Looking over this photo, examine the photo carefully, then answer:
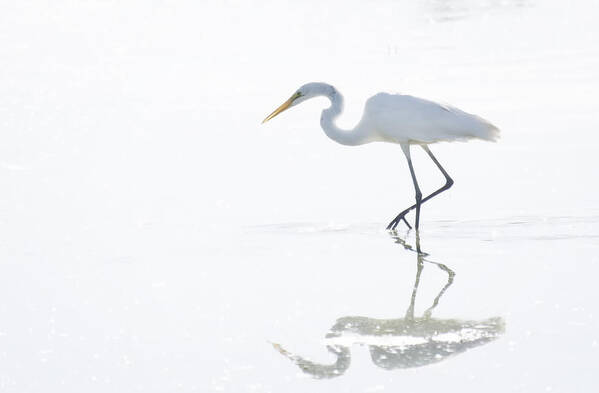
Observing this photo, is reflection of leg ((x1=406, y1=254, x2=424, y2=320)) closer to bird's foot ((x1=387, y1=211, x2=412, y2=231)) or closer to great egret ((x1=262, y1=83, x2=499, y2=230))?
bird's foot ((x1=387, y1=211, x2=412, y2=231))

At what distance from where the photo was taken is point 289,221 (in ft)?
27.5

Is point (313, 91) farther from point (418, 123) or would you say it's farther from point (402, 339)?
point (402, 339)

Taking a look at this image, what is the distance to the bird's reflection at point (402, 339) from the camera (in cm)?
541

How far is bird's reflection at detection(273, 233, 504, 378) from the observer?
17.8 feet

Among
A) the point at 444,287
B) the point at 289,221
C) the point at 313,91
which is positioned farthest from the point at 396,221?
the point at 444,287

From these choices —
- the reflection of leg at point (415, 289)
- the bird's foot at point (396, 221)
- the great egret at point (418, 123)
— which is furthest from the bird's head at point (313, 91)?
the reflection of leg at point (415, 289)

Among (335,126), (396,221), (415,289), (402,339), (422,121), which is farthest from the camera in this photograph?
(335,126)

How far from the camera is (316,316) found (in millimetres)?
6223

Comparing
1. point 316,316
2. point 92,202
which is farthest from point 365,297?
point 92,202

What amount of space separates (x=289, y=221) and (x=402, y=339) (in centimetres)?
275

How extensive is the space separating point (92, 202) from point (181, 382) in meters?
4.02

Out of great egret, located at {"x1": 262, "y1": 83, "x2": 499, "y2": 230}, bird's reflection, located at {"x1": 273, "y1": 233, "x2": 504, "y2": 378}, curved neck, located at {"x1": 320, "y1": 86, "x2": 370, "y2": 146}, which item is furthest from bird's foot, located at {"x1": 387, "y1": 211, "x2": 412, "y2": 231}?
bird's reflection, located at {"x1": 273, "y1": 233, "x2": 504, "y2": 378}

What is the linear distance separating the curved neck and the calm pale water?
1.43ft

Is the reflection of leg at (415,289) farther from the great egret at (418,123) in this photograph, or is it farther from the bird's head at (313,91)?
the bird's head at (313,91)
